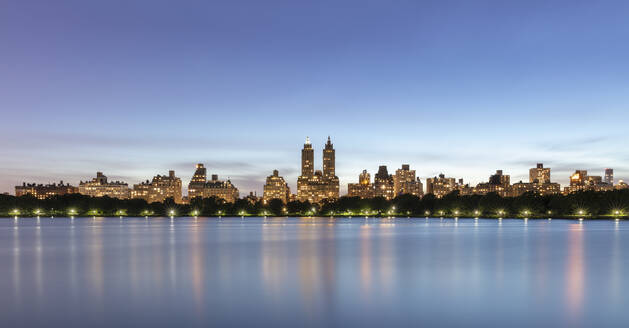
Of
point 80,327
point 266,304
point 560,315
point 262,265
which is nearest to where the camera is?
point 80,327

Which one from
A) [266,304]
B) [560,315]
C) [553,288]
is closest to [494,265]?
[553,288]

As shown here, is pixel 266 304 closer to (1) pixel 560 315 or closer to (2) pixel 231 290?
(2) pixel 231 290

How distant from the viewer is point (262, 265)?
46531 mm

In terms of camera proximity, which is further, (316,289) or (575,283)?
(575,283)

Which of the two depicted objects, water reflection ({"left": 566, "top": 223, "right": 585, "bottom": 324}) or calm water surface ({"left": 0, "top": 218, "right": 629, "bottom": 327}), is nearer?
calm water surface ({"left": 0, "top": 218, "right": 629, "bottom": 327})

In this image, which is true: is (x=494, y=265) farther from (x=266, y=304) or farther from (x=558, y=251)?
(x=266, y=304)

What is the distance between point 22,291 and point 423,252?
3843cm

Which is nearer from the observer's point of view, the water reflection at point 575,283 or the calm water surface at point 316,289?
the calm water surface at point 316,289

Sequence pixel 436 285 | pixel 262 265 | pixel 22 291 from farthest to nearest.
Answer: pixel 262 265 < pixel 436 285 < pixel 22 291

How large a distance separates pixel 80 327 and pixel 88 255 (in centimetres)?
3551

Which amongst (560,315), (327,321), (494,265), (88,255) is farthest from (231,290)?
(88,255)

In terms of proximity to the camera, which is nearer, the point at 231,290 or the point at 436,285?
the point at 231,290

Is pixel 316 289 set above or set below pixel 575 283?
above

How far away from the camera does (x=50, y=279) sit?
3794 cm
